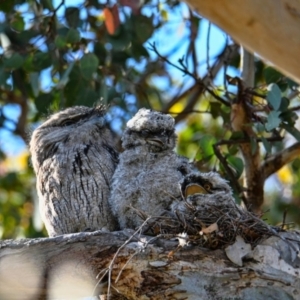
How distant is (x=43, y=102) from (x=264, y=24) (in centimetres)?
371

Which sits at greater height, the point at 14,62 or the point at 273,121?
the point at 14,62

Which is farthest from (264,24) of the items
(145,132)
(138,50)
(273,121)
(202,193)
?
(138,50)

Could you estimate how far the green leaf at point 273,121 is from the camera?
4898mm

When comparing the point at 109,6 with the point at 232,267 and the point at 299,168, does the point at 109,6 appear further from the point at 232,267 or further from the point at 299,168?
the point at 232,267

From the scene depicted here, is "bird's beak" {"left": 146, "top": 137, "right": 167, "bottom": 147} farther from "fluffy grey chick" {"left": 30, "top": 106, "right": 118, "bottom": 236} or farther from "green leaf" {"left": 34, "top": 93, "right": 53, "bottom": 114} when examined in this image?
"green leaf" {"left": 34, "top": 93, "right": 53, "bottom": 114}

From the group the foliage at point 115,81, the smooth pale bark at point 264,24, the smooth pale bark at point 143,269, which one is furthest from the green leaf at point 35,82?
the smooth pale bark at point 264,24

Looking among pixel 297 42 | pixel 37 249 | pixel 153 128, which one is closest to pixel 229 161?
pixel 153 128

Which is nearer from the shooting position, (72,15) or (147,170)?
(147,170)

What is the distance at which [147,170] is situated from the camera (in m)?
4.56

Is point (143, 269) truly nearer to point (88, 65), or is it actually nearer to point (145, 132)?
point (145, 132)

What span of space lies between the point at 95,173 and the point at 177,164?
49cm

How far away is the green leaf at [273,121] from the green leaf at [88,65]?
1.39m

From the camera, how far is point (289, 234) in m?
4.01

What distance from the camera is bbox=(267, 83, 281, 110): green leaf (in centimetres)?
496
